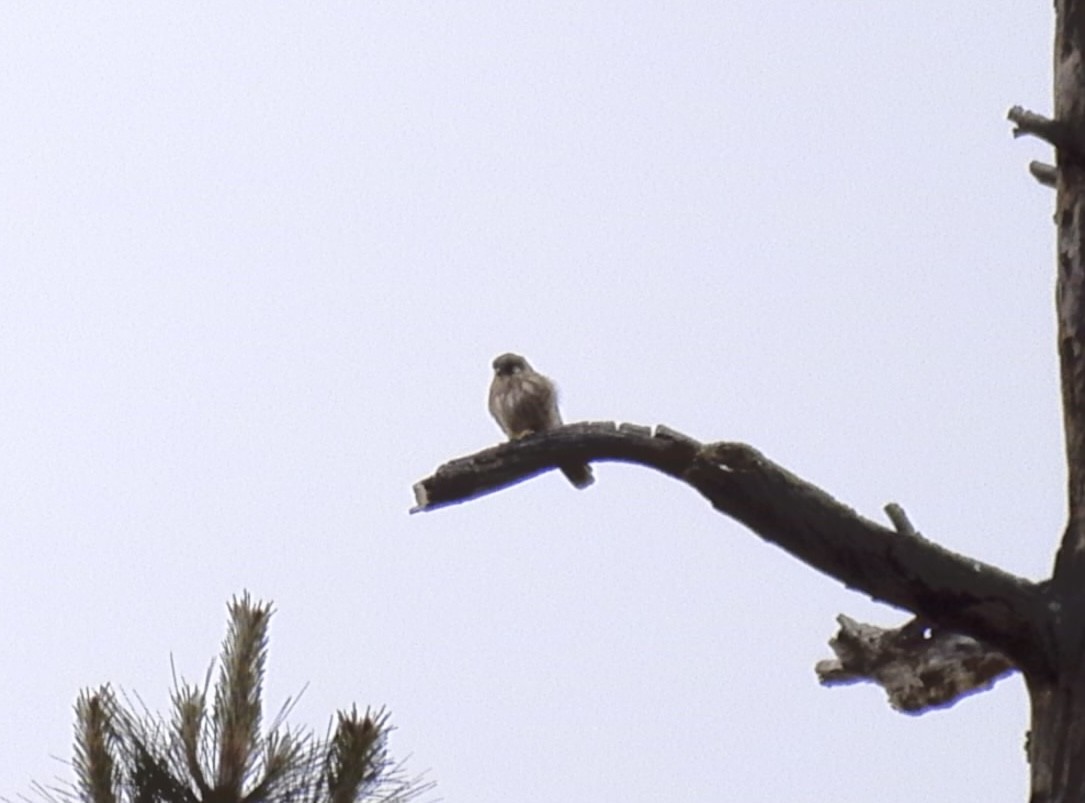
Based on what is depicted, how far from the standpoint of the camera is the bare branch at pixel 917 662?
3689 millimetres

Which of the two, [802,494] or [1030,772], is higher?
[802,494]

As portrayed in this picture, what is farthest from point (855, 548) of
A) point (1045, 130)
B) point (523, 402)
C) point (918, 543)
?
point (523, 402)

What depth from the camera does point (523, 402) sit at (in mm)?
6633

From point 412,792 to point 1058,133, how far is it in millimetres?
2272

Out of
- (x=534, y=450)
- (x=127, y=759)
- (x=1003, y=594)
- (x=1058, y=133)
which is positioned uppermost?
(x=1058, y=133)

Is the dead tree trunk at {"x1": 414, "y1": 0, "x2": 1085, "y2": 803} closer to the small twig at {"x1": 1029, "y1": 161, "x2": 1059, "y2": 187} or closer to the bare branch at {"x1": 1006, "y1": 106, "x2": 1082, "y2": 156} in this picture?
the bare branch at {"x1": 1006, "y1": 106, "x2": 1082, "y2": 156}

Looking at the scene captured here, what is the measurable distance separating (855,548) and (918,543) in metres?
0.14

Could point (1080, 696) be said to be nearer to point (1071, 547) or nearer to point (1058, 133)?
point (1071, 547)

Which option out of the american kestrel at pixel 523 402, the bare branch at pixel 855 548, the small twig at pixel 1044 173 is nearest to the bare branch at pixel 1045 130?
the small twig at pixel 1044 173

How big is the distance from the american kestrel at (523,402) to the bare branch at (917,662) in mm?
2914

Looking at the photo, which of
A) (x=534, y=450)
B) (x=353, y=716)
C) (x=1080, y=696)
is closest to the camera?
(x=1080, y=696)

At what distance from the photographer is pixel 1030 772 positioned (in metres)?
3.20

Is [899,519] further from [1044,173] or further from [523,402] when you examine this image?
[523,402]

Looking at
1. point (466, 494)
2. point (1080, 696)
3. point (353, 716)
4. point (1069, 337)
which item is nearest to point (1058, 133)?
point (1069, 337)
